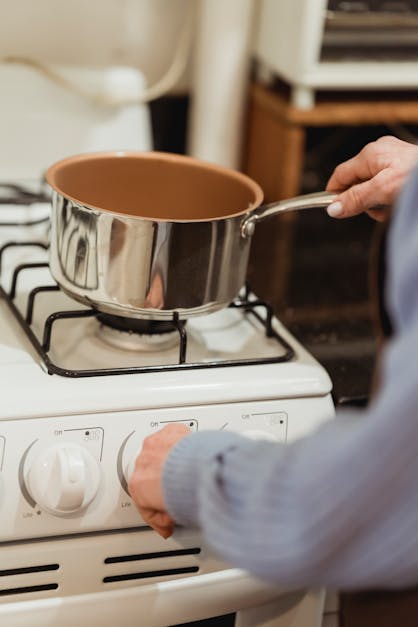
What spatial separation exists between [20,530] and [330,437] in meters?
0.37

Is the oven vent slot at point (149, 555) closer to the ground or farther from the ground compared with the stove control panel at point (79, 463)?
closer to the ground

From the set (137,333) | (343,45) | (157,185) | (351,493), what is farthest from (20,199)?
(351,493)

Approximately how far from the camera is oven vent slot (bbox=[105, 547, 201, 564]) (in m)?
0.83

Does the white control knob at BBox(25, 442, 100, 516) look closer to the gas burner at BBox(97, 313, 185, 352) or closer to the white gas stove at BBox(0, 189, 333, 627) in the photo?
the white gas stove at BBox(0, 189, 333, 627)

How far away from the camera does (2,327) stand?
921 millimetres

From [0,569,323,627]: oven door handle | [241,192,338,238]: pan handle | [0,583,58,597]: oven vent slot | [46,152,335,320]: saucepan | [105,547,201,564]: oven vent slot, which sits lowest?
[0,569,323,627]: oven door handle

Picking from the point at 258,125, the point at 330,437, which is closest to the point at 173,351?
the point at 330,437

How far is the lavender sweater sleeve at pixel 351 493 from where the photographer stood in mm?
486

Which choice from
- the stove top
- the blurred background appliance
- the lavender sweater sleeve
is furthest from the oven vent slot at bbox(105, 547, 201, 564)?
the blurred background appliance

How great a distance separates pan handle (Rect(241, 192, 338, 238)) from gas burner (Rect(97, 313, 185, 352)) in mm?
122

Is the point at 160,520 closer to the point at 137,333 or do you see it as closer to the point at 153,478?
the point at 153,478

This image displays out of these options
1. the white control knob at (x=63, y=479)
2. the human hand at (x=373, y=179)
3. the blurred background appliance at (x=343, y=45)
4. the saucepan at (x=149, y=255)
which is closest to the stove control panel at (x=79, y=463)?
the white control knob at (x=63, y=479)

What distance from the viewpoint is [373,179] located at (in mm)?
879

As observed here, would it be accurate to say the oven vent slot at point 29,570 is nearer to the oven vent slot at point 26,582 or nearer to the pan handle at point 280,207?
the oven vent slot at point 26,582
